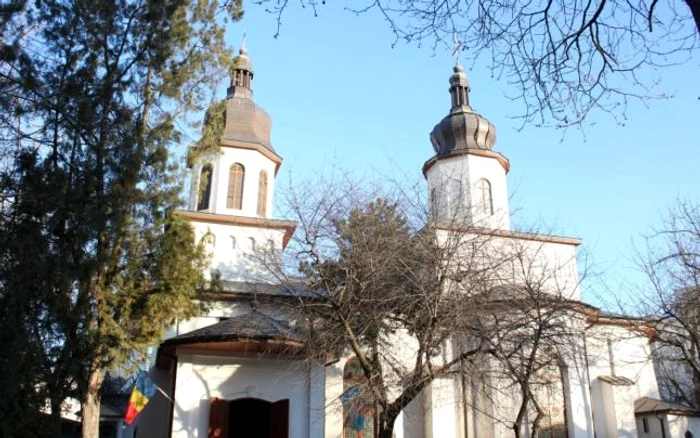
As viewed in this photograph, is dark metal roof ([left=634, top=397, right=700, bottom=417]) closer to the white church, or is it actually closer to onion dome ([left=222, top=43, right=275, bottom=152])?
the white church

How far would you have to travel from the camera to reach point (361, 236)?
13586 millimetres

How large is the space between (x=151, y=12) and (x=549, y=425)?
15.8m

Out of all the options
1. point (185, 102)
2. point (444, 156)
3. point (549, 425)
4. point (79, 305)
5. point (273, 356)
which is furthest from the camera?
point (444, 156)

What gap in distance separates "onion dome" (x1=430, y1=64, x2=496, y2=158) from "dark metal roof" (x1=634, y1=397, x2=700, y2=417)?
10858 mm

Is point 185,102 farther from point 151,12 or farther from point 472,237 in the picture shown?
point 472,237

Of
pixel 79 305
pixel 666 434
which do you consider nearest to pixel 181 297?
pixel 79 305

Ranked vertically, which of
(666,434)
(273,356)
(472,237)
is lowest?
(666,434)

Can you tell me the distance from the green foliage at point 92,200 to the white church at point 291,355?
1.41 metres

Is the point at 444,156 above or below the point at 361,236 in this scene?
above

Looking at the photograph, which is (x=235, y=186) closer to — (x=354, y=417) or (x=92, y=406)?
(x=354, y=417)

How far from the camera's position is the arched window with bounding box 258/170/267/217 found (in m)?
22.8

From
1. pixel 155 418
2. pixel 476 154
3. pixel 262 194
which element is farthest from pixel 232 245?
pixel 476 154

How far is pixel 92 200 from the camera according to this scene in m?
10.6

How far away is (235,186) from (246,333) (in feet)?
27.0
